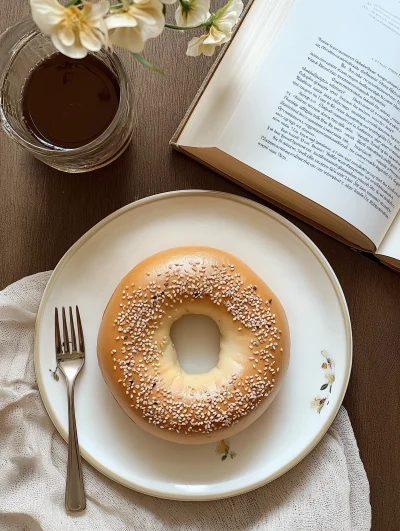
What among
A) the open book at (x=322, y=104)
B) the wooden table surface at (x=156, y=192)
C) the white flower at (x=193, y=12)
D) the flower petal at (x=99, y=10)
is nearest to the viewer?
the flower petal at (x=99, y=10)

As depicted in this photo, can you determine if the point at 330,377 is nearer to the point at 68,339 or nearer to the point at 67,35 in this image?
the point at 68,339

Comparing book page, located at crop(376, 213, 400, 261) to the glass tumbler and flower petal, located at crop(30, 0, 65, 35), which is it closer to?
the glass tumbler

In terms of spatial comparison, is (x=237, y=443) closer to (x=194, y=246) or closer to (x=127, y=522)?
(x=127, y=522)

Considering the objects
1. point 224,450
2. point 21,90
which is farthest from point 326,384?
point 21,90

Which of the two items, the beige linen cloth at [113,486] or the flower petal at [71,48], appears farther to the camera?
the beige linen cloth at [113,486]

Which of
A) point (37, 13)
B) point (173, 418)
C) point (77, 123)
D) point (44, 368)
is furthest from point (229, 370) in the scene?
point (37, 13)

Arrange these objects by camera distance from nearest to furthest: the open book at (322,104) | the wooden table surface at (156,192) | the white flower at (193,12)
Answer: the white flower at (193,12)
the open book at (322,104)
the wooden table surface at (156,192)

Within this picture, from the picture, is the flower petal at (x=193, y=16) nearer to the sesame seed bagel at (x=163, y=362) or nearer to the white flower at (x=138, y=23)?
the white flower at (x=138, y=23)

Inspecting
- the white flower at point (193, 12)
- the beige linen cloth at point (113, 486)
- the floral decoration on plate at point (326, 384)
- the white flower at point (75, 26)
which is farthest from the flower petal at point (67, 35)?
the floral decoration on plate at point (326, 384)
